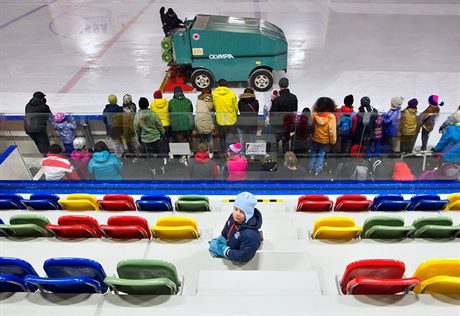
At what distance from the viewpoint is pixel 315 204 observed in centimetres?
408

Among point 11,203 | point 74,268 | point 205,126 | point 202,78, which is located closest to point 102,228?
point 74,268

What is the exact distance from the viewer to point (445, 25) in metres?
11.7

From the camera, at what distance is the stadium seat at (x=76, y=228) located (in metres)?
3.25

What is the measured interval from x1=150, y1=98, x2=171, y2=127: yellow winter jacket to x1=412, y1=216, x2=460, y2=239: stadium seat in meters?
3.23

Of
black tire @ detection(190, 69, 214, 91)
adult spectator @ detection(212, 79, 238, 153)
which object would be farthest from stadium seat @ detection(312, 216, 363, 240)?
black tire @ detection(190, 69, 214, 91)

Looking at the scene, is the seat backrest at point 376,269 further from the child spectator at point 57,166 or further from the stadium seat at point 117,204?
the child spectator at point 57,166

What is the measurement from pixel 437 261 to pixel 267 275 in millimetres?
1124

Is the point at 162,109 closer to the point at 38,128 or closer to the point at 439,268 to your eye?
the point at 38,128

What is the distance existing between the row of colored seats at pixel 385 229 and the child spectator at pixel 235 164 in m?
1.90

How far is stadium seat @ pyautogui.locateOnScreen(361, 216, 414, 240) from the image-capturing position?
3150 mm

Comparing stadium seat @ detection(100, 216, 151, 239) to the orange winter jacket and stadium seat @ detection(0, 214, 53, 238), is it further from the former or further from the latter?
the orange winter jacket

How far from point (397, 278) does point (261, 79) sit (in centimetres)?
609

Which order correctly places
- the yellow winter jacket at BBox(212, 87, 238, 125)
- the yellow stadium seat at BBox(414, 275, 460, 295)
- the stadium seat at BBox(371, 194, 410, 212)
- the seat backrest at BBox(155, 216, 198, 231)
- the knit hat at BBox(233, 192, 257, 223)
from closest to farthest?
the yellow stadium seat at BBox(414, 275, 460, 295) → the knit hat at BBox(233, 192, 257, 223) → the seat backrest at BBox(155, 216, 198, 231) → the stadium seat at BBox(371, 194, 410, 212) → the yellow winter jacket at BBox(212, 87, 238, 125)

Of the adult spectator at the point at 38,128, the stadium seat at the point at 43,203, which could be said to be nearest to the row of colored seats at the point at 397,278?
the stadium seat at the point at 43,203
